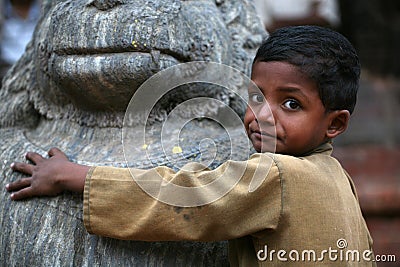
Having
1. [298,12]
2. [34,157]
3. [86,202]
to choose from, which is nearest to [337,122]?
[86,202]

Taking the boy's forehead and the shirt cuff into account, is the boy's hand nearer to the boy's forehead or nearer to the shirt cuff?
the shirt cuff

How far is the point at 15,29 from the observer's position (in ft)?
13.2

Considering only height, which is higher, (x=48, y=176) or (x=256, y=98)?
(x=256, y=98)

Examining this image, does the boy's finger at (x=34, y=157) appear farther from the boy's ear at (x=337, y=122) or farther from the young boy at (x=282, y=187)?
the boy's ear at (x=337, y=122)

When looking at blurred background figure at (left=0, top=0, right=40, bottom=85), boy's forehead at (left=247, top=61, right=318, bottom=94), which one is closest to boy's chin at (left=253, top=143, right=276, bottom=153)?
boy's forehead at (left=247, top=61, right=318, bottom=94)

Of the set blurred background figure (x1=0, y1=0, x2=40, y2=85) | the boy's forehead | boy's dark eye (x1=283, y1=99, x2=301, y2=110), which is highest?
the boy's forehead

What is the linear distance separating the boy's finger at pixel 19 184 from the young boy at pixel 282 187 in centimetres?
13

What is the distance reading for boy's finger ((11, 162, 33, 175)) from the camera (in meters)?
1.74

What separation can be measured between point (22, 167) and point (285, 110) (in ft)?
2.02

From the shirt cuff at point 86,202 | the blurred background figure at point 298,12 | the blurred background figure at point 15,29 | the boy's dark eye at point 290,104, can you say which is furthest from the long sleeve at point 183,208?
the blurred background figure at point 298,12

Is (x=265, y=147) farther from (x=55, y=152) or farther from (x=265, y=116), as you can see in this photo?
(x=55, y=152)

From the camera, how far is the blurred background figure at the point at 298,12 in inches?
246

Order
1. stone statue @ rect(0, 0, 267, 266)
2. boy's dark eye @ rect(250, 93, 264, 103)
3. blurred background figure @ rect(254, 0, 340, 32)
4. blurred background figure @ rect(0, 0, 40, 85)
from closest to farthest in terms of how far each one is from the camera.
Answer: boy's dark eye @ rect(250, 93, 264, 103) < stone statue @ rect(0, 0, 267, 266) < blurred background figure @ rect(0, 0, 40, 85) < blurred background figure @ rect(254, 0, 340, 32)

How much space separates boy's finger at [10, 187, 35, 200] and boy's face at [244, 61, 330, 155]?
19.9 inches
